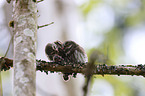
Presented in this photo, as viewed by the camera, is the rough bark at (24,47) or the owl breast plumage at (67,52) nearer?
the rough bark at (24,47)

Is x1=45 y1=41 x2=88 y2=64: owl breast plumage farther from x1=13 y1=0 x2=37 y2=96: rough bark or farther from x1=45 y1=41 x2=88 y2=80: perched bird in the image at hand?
x1=13 y1=0 x2=37 y2=96: rough bark

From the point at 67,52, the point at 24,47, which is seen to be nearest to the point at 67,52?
the point at 67,52

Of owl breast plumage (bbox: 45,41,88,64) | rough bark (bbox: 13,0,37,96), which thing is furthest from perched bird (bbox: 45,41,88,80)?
rough bark (bbox: 13,0,37,96)

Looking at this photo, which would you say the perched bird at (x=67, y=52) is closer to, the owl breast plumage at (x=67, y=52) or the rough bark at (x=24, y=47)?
the owl breast plumage at (x=67, y=52)

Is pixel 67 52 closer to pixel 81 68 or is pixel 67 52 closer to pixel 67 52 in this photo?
pixel 67 52

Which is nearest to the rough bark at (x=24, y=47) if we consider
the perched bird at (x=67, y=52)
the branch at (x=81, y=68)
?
the branch at (x=81, y=68)

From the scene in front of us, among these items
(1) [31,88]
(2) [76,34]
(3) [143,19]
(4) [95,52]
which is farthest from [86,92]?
(3) [143,19]

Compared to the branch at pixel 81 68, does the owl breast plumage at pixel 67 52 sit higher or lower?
higher

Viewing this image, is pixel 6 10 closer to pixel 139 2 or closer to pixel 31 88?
pixel 31 88

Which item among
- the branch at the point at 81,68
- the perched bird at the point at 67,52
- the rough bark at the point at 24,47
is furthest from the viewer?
the perched bird at the point at 67,52
